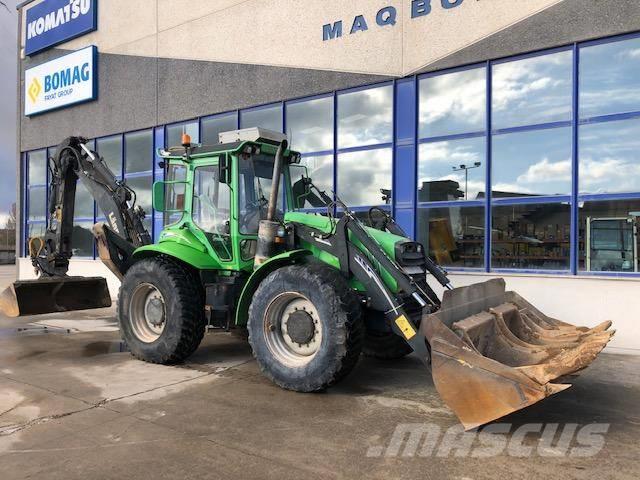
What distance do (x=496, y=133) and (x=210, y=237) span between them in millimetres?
5503

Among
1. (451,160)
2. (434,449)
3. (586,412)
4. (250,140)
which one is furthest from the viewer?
(451,160)

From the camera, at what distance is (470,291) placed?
5445mm

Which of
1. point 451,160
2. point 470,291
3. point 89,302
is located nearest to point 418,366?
point 470,291

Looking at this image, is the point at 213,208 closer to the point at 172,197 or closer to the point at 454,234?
the point at 172,197

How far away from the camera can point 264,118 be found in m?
12.2

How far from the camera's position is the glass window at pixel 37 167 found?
17.2m

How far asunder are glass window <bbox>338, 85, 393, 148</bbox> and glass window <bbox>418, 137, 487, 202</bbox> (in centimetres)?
98

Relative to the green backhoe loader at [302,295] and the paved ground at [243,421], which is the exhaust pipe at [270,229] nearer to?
the green backhoe loader at [302,295]

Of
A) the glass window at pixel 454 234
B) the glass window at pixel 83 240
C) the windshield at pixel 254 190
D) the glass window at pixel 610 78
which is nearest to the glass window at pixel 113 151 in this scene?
the glass window at pixel 83 240

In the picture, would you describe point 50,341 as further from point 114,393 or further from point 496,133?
point 496,133

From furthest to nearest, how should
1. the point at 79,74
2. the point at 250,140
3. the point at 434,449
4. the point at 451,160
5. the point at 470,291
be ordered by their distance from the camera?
the point at 79,74
the point at 451,160
the point at 250,140
the point at 470,291
the point at 434,449

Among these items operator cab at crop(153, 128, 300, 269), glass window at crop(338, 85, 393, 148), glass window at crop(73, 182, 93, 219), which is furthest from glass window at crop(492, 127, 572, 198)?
glass window at crop(73, 182, 93, 219)

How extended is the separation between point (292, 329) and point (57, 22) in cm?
A: 1534

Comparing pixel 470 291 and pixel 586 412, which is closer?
pixel 586 412
